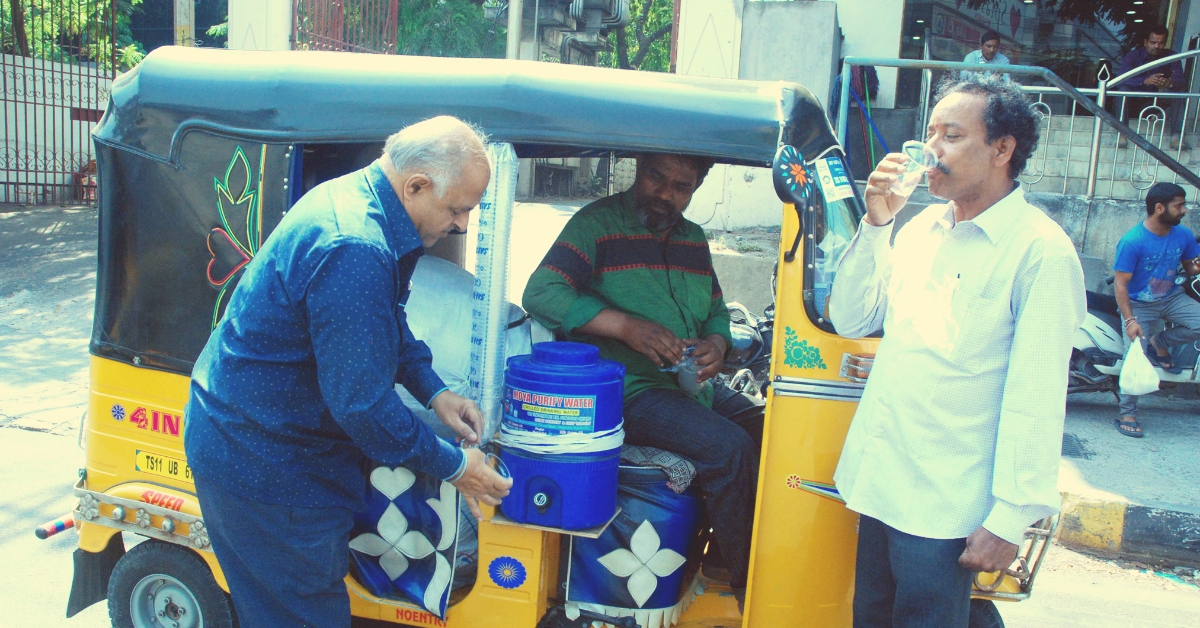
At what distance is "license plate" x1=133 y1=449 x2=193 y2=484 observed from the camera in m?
2.85

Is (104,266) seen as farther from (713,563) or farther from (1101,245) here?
(1101,245)

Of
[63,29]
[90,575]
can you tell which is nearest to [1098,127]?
[90,575]

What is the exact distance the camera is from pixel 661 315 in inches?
123

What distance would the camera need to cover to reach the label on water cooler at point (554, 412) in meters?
2.56

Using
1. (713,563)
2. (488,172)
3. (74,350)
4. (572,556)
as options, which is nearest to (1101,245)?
(713,563)

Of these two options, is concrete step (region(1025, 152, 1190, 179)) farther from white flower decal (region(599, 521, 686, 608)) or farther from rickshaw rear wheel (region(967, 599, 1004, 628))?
white flower decal (region(599, 521, 686, 608))

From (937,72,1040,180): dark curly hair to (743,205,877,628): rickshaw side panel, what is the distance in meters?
0.60

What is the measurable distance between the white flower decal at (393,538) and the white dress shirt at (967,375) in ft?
4.28

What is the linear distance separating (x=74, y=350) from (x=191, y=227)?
5.40 metres

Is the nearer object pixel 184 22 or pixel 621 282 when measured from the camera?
pixel 621 282

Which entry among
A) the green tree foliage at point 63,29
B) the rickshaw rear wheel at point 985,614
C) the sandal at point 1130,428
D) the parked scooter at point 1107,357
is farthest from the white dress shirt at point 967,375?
the green tree foliage at point 63,29

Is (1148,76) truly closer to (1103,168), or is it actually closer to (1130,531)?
(1103,168)

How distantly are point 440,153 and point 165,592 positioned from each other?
1973 mm

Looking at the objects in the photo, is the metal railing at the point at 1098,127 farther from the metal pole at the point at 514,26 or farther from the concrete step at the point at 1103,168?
the metal pole at the point at 514,26
